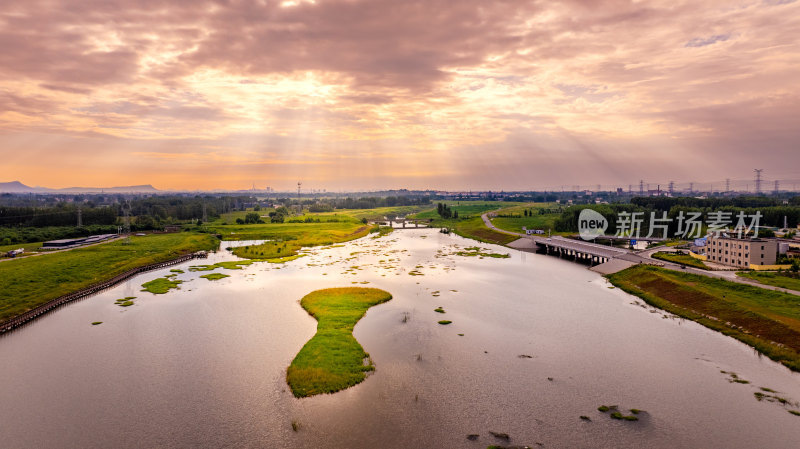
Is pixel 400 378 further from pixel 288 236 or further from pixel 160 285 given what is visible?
pixel 288 236

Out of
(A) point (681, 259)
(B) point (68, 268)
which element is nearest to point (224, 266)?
(B) point (68, 268)

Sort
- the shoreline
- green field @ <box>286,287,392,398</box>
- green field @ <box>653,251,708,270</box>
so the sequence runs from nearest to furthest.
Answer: green field @ <box>286,287,392,398</box>, the shoreline, green field @ <box>653,251,708,270</box>

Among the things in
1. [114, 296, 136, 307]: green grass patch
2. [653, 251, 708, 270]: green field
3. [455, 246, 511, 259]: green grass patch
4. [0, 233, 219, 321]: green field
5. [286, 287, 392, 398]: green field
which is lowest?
[114, 296, 136, 307]: green grass patch

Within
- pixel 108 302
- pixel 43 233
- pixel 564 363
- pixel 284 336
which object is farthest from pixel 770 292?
pixel 43 233

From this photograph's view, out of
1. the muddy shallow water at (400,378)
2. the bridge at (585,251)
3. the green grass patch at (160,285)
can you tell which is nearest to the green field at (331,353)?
the muddy shallow water at (400,378)

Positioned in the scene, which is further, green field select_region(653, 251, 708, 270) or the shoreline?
green field select_region(653, 251, 708, 270)

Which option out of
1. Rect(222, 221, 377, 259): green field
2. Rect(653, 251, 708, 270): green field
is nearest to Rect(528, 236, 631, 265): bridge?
Rect(653, 251, 708, 270): green field

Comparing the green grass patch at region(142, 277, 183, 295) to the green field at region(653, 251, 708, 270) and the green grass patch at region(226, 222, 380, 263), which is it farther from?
the green field at region(653, 251, 708, 270)

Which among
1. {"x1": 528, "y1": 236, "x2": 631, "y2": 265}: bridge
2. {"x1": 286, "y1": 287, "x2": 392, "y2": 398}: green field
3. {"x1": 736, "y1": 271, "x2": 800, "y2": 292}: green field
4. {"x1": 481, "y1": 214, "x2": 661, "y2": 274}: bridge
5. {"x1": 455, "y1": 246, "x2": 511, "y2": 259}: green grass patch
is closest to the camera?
{"x1": 286, "y1": 287, "x2": 392, "y2": 398}: green field
